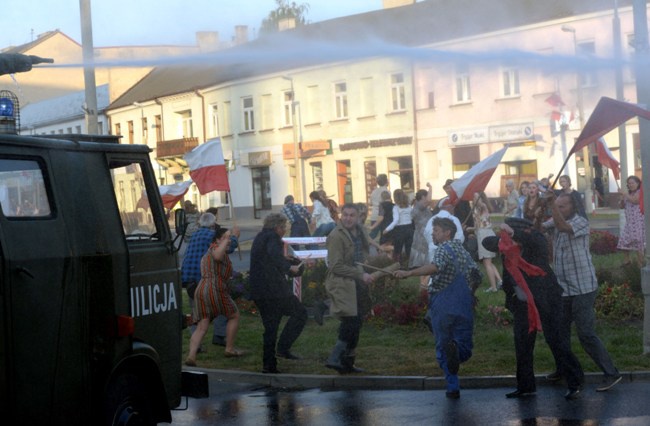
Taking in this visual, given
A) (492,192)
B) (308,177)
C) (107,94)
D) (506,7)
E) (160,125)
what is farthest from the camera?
(107,94)

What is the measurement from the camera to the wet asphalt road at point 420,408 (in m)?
8.83

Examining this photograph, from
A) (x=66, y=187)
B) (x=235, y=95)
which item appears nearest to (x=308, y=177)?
(x=235, y=95)

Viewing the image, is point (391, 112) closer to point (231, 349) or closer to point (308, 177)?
point (308, 177)

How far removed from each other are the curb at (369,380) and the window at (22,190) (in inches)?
218

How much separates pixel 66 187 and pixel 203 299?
20.3ft

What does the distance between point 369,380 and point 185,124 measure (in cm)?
4767

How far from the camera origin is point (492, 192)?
4216 centimetres

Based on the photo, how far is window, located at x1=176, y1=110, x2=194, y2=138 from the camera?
2242 inches

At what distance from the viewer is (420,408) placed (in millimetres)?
9523

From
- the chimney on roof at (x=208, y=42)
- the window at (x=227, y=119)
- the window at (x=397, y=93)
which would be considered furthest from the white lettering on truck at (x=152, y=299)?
the window at (x=227, y=119)

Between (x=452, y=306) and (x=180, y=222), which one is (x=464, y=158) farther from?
(x=180, y=222)

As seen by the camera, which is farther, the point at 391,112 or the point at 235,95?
the point at 235,95

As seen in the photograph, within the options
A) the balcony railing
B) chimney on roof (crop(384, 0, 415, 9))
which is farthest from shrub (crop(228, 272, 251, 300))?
the balcony railing

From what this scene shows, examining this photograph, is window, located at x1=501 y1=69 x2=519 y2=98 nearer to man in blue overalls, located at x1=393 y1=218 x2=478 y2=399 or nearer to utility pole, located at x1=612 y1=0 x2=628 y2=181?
utility pole, located at x1=612 y1=0 x2=628 y2=181
